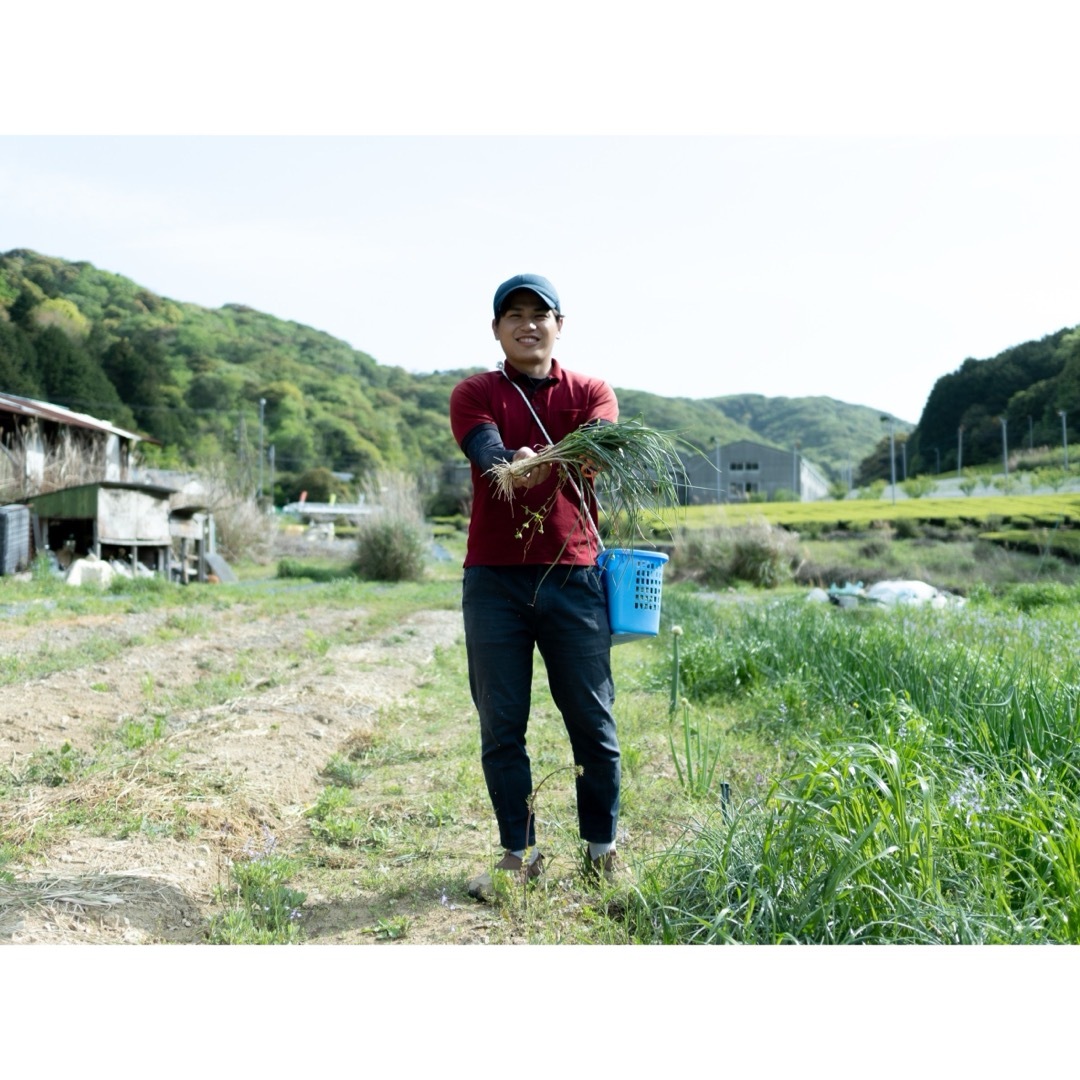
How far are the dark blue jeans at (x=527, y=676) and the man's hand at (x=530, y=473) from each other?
0.25 m

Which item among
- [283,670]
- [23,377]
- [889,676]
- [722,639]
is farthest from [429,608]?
[23,377]

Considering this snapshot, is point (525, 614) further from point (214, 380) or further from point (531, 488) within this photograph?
point (214, 380)

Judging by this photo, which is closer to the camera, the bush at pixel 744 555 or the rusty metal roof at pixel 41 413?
the bush at pixel 744 555

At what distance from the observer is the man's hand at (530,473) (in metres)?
2.45

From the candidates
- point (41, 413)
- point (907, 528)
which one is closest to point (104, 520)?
point (41, 413)

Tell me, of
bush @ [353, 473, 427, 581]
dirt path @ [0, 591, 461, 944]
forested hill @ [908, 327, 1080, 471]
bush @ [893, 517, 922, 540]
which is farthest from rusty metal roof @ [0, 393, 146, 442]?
forested hill @ [908, 327, 1080, 471]

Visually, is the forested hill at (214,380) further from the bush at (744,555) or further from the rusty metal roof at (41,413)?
the bush at (744,555)

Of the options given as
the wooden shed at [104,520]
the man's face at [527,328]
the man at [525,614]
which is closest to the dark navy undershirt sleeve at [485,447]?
the man at [525,614]

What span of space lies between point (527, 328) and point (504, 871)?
1486 millimetres

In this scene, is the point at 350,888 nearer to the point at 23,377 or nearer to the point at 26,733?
the point at 26,733

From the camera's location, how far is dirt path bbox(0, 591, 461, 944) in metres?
2.49

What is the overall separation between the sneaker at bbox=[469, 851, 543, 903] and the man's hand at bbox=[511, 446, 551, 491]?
103 centimetres

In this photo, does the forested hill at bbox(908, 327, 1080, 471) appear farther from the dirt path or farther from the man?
the man
